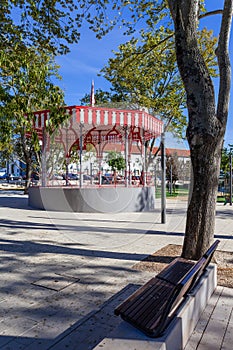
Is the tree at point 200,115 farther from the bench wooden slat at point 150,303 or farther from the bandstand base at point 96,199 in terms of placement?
the bandstand base at point 96,199

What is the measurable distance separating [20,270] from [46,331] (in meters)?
2.04

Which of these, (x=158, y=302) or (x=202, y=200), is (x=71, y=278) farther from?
(x=202, y=200)

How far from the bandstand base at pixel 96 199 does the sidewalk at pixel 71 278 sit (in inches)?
113

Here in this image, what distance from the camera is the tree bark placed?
453 cm

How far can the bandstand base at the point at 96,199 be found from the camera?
11859 mm

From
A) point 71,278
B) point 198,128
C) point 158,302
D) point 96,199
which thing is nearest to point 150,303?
point 158,302

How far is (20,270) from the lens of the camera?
15.4ft

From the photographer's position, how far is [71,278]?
4316mm

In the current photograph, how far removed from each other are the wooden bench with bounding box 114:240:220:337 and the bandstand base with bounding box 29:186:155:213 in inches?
339

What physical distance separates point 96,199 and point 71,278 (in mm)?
7539

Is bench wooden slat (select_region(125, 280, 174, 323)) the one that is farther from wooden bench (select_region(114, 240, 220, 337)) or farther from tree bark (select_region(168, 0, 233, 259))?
tree bark (select_region(168, 0, 233, 259))

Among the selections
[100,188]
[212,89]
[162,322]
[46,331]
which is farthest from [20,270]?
[100,188]

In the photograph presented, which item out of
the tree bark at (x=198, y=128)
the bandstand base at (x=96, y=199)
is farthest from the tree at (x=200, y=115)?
the bandstand base at (x=96, y=199)

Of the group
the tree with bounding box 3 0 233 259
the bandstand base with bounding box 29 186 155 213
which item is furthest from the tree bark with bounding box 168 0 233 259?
the bandstand base with bounding box 29 186 155 213
